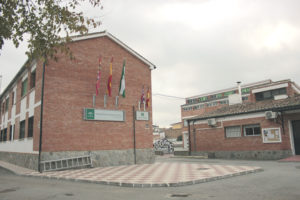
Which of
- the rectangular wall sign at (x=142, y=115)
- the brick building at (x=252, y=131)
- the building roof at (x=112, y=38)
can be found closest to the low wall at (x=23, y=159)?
the rectangular wall sign at (x=142, y=115)

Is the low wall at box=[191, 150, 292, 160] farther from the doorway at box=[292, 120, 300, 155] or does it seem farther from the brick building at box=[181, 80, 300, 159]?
the doorway at box=[292, 120, 300, 155]

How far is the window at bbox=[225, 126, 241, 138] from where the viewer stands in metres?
22.6

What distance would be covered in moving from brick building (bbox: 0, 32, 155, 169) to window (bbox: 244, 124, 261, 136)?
9.37 metres

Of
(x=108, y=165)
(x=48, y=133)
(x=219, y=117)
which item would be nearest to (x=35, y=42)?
(x=48, y=133)

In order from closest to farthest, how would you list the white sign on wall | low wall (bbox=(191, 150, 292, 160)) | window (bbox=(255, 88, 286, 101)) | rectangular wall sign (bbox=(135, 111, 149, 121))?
rectangular wall sign (bbox=(135, 111, 149, 121)) < low wall (bbox=(191, 150, 292, 160)) < the white sign on wall < window (bbox=(255, 88, 286, 101))

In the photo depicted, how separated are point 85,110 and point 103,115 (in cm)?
130

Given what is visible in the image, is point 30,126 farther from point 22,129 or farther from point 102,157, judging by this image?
point 102,157

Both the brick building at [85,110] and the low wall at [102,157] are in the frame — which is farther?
the brick building at [85,110]

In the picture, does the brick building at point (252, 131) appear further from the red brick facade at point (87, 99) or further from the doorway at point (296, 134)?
the red brick facade at point (87, 99)

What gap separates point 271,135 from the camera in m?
20.0

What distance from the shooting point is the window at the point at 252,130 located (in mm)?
21236

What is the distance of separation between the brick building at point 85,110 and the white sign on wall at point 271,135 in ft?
31.6

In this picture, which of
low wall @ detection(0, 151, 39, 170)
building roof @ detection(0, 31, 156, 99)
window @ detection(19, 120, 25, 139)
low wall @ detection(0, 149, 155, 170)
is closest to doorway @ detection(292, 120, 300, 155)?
low wall @ detection(0, 149, 155, 170)

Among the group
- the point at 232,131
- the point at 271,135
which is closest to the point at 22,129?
the point at 232,131
